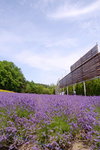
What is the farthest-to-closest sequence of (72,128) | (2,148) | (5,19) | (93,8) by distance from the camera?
(5,19), (93,8), (2,148), (72,128)

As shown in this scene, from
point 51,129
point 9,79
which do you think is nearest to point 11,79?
point 9,79

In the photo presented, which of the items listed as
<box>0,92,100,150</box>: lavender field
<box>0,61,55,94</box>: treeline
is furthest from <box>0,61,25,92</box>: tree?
<box>0,92,100,150</box>: lavender field

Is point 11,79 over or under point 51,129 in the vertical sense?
over

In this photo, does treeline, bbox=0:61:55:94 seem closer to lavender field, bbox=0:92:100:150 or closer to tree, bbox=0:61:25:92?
tree, bbox=0:61:25:92

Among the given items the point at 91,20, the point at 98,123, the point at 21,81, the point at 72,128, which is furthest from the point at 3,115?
the point at 21,81

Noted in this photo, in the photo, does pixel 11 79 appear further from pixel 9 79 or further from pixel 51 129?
pixel 51 129

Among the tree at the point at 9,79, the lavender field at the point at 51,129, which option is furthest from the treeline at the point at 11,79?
the lavender field at the point at 51,129

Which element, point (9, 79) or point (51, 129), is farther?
point (9, 79)

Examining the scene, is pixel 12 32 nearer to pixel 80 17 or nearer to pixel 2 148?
pixel 80 17

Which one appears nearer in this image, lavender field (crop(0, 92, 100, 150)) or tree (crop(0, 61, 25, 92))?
lavender field (crop(0, 92, 100, 150))

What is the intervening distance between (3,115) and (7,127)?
33cm

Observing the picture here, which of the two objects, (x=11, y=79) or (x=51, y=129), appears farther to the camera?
(x=11, y=79)

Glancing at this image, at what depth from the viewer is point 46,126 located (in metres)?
1.75

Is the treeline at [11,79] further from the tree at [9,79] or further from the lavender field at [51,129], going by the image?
the lavender field at [51,129]
